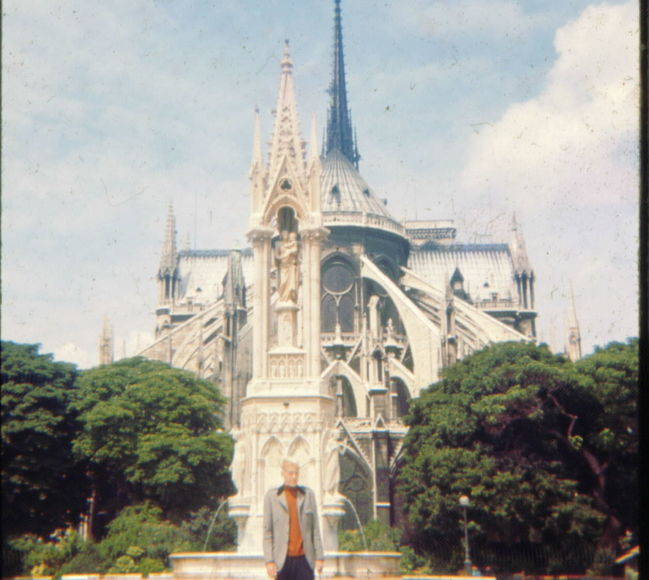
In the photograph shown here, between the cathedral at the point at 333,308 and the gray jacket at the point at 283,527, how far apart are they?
8.08 metres

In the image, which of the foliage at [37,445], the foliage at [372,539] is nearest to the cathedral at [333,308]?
the foliage at [372,539]

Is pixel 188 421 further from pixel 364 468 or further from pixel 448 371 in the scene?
pixel 364 468

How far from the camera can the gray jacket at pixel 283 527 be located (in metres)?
11.9

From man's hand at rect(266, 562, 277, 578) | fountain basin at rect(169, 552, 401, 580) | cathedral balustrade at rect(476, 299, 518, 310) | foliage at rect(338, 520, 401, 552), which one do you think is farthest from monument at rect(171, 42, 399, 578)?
cathedral balustrade at rect(476, 299, 518, 310)

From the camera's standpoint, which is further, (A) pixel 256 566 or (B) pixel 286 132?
(B) pixel 286 132

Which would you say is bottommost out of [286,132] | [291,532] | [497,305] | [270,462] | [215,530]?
[291,532]

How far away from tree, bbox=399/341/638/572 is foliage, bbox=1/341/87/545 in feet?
46.3

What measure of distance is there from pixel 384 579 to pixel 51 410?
25.4 meters

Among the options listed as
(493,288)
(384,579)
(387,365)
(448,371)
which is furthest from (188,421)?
(493,288)

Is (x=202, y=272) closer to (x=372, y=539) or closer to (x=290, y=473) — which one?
(x=372, y=539)

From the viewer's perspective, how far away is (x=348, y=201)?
82.8 metres

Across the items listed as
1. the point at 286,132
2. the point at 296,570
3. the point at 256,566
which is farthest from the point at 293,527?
the point at 286,132

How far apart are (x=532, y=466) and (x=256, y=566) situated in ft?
77.5

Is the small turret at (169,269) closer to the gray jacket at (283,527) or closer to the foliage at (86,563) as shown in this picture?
the foliage at (86,563)
